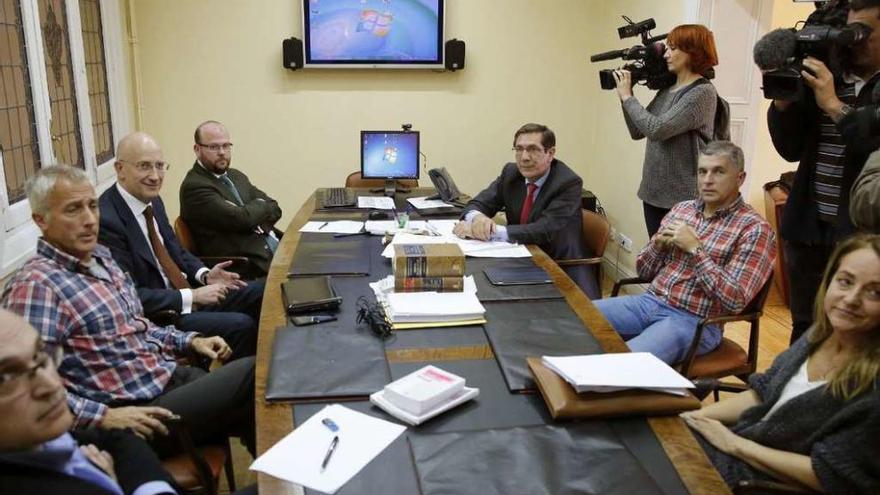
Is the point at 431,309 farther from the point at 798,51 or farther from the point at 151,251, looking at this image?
the point at 798,51

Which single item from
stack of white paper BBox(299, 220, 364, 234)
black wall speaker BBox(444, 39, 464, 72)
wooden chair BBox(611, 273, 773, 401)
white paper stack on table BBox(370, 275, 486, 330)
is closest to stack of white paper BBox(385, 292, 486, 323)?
white paper stack on table BBox(370, 275, 486, 330)

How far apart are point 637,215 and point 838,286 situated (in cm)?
287

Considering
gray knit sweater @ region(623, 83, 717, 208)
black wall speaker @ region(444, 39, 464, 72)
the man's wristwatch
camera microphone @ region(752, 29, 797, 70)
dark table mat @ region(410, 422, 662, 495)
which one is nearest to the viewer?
dark table mat @ region(410, 422, 662, 495)

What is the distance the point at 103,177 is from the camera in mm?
4000

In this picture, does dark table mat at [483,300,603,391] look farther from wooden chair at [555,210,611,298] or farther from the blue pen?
wooden chair at [555,210,611,298]

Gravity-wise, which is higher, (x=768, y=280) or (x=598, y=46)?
(x=598, y=46)

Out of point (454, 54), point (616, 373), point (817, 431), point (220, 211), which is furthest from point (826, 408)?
point (454, 54)

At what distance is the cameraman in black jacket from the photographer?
2102 millimetres

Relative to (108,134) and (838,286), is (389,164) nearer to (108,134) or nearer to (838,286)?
(108,134)

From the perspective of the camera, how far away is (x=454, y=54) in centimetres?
474

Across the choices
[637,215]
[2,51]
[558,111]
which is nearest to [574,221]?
[637,215]

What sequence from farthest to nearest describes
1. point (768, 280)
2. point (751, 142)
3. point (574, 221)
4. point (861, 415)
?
point (751, 142), point (574, 221), point (768, 280), point (861, 415)

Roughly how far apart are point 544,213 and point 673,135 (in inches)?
25.6

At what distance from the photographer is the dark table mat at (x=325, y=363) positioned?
59.7 inches
